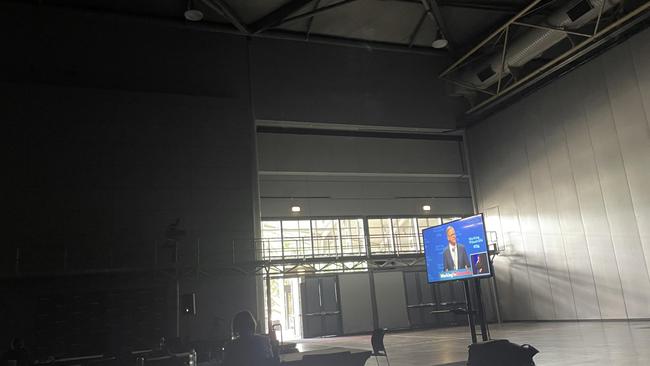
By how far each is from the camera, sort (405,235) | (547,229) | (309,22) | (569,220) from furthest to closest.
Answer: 1. (405,235)
2. (309,22)
3. (547,229)
4. (569,220)

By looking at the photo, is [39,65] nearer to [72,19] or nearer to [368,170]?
[72,19]

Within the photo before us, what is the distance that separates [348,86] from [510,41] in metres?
5.75

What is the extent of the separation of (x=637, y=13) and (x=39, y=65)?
16561 mm

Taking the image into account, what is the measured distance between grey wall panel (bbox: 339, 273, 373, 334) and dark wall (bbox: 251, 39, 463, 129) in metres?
6.08

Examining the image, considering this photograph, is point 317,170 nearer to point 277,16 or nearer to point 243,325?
point 277,16

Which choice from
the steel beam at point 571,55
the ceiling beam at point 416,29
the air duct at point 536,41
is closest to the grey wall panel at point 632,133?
the steel beam at point 571,55

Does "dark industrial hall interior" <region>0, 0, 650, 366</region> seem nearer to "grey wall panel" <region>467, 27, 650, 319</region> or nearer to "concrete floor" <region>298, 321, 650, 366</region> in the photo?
"grey wall panel" <region>467, 27, 650, 319</region>

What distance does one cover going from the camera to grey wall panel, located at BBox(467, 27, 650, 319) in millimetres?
13250

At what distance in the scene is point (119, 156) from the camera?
14258 millimetres

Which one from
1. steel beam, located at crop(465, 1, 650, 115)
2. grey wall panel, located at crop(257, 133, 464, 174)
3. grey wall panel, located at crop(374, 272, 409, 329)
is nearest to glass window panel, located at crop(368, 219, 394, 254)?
grey wall panel, located at crop(374, 272, 409, 329)

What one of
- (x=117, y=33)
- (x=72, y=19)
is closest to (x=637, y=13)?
(x=117, y=33)

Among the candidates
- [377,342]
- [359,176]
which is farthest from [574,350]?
[359,176]

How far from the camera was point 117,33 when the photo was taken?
595 inches

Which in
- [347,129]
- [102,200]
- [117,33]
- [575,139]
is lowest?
[102,200]
